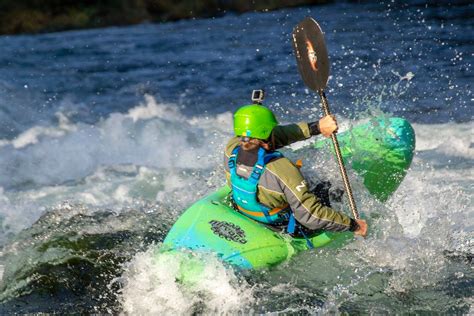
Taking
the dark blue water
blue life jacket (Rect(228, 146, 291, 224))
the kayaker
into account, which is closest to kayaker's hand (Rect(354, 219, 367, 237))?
the kayaker

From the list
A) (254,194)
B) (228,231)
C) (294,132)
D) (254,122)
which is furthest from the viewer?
(294,132)

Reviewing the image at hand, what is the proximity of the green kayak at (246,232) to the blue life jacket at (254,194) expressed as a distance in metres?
0.09

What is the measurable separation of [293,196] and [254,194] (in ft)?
1.04

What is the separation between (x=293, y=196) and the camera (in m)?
5.72

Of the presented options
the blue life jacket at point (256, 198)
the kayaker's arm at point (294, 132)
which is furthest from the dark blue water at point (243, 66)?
the blue life jacket at point (256, 198)

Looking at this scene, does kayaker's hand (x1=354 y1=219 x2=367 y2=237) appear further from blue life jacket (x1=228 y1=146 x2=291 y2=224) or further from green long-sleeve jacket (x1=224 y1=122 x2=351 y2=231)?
blue life jacket (x1=228 y1=146 x2=291 y2=224)

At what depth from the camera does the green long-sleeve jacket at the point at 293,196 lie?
571cm

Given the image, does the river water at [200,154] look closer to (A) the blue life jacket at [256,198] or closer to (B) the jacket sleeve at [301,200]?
(A) the blue life jacket at [256,198]

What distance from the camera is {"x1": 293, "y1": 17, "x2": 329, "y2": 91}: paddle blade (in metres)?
6.75

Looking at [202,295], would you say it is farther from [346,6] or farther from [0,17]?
[0,17]

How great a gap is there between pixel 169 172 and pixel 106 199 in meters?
0.88

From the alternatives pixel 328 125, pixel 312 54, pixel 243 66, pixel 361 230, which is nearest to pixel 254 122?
pixel 328 125

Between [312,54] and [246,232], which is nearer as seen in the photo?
[246,232]

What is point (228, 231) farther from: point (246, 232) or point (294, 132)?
point (294, 132)
